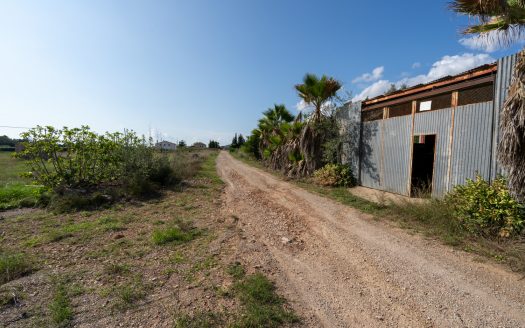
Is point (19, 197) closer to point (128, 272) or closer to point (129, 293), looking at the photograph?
point (128, 272)

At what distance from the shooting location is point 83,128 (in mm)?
9148

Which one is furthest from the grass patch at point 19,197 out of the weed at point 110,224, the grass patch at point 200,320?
the grass patch at point 200,320

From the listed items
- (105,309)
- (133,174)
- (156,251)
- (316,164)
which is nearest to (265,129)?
(316,164)

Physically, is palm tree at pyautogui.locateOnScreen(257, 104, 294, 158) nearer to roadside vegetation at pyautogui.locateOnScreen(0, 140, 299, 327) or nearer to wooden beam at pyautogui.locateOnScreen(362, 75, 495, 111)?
wooden beam at pyautogui.locateOnScreen(362, 75, 495, 111)

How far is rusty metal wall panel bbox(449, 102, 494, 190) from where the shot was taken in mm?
5781

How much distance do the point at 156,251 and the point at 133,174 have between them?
6.21 metres

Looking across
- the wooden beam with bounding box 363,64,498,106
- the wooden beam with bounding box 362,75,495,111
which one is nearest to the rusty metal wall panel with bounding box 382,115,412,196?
the wooden beam with bounding box 362,75,495,111

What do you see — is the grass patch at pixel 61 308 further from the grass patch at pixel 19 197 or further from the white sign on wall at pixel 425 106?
the white sign on wall at pixel 425 106

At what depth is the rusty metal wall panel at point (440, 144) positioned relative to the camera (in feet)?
22.5

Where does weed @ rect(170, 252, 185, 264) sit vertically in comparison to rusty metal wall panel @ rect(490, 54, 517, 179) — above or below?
below

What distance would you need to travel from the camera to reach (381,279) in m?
3.31

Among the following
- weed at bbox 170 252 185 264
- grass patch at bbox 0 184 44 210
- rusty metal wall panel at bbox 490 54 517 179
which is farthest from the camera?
grass patch at bbox 0 184 44 210

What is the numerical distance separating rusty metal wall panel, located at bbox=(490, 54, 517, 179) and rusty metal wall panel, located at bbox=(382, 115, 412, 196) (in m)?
2.70

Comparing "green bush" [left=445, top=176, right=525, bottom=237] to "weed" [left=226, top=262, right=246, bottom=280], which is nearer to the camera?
"weed" [left=226, top=262, right=246, bottom=280]
